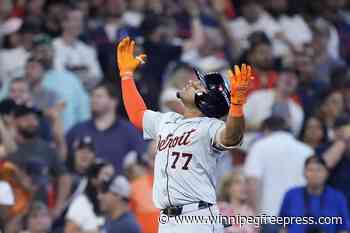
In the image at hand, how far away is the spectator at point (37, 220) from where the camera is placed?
1134cm

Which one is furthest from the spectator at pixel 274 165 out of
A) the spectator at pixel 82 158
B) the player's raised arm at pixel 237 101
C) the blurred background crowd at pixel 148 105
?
the player's raised arm at pixel 237 101

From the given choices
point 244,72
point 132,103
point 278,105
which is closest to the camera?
point 244,72

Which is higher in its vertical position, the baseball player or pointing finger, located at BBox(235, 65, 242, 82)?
pointing finger, located at BBox(235, 65, 242, 82)

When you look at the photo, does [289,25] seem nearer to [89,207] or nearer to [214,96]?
[89,207]

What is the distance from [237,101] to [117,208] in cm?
367

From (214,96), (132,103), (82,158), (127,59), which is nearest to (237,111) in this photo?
(214,96)

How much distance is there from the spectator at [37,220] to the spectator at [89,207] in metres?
0.21

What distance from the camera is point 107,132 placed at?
42.6ft

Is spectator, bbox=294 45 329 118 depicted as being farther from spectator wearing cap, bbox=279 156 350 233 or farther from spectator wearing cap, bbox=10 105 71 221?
spectator wearing cap, bbox=10 105 71 221

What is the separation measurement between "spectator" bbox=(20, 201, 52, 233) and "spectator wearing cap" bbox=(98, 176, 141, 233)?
0.49 metres

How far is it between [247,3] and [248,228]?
8.17 metres

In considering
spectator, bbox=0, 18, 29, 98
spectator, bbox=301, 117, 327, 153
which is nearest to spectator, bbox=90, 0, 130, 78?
spectator, bbox=0, 18, 29, 98

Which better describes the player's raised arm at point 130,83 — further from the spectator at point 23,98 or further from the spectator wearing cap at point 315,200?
the spectator at point 23,98

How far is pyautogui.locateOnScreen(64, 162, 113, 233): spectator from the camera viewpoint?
37.5ft
